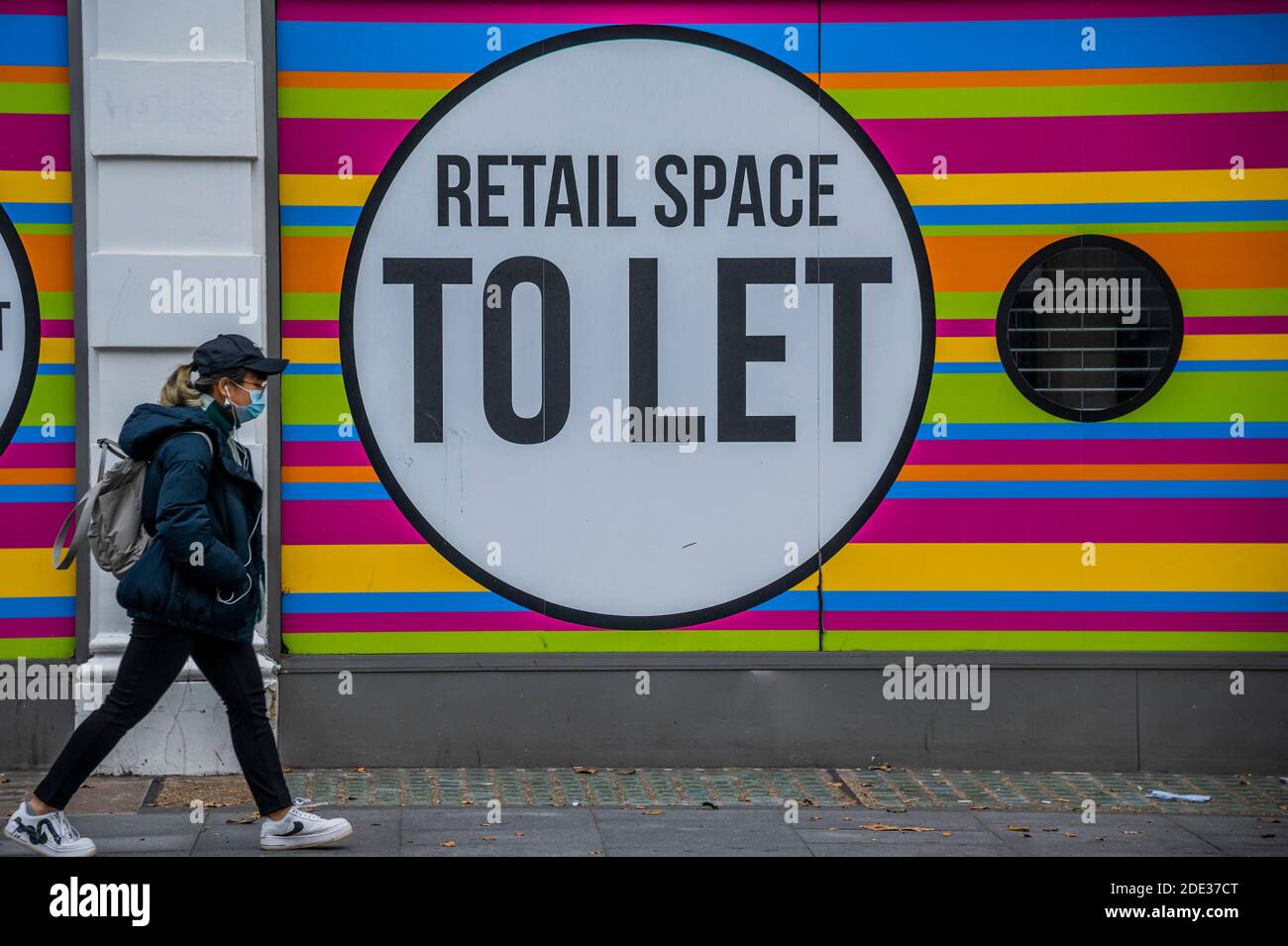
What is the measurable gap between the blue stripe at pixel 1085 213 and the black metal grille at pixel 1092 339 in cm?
18

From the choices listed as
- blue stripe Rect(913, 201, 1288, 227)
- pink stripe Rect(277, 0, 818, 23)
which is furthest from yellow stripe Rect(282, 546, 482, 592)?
blue stripe Rect(913, 201, 1288, 227)

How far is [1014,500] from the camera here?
7746 millimetres

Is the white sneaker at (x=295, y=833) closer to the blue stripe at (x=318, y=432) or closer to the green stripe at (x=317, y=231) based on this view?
the blue stripe at (x=318, y=432)

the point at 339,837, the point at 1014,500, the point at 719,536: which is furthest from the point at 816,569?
the point at 339,837

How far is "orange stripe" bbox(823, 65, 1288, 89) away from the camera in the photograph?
7.68 meters

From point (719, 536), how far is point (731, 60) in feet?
7.92

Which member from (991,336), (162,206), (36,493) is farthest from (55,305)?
(991,336)

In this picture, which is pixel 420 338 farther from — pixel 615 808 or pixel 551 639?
pixel 615 808

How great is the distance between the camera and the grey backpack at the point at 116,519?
5.89 meters

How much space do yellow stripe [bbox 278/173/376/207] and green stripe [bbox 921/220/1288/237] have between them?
2834mm

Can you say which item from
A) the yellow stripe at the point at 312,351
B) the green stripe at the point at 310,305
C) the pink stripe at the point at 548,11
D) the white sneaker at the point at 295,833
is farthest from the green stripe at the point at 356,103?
the white sneaker at the point at 295,833

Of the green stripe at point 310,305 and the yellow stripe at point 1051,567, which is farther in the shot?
the yellow stripe at point 1051,567

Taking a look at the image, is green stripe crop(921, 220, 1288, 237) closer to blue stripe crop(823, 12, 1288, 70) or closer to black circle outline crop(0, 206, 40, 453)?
blue stripe crop(823, 12, 1288, 70)

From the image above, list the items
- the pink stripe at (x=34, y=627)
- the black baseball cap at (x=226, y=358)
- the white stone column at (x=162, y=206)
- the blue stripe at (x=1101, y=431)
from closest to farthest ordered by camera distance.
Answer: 1. the black baseball cap at (x=226, y=358)
2. the white stone column at (x=162, y=206)
3. the pink stripe at (x=34, y=627)
4. the blue stripe at (x=1101, y=431)
